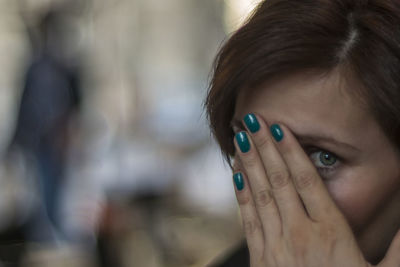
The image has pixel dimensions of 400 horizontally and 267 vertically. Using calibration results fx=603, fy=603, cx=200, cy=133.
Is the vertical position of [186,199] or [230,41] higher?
[230,41]

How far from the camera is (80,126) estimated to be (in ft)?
14.7

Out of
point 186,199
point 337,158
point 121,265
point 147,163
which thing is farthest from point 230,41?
point 147,163

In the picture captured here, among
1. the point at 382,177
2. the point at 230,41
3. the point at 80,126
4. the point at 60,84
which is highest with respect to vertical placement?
the point at 230,41

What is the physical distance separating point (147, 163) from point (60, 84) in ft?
8.71

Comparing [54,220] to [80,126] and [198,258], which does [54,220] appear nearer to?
→ [80,126]

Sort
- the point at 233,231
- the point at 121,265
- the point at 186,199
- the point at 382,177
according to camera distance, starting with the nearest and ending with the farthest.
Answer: the point at 382,177 → the point at 121,265 → the point at 233,231 → the point at 186,199

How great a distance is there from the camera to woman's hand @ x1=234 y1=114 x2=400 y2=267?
114cm

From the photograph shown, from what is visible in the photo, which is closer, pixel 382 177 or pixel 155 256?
pixel 382 177

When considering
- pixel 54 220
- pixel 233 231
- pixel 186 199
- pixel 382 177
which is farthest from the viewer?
pixel 186 199

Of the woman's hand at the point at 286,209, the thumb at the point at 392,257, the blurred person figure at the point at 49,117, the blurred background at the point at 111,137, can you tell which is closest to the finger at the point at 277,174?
the woman's hand at the point at 286,209

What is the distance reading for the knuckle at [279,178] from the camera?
3.94 feet

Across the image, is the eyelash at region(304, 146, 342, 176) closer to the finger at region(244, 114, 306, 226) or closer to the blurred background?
the finger at region(244, 114, 306, 226)

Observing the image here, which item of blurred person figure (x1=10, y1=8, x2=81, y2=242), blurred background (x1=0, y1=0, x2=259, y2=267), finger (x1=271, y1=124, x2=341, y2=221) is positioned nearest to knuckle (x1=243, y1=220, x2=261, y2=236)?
finger (x1=271, y1=124, x2=341, y2=221)

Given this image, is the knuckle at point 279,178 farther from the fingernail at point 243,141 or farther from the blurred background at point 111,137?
the blurred background at point 111,137
